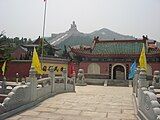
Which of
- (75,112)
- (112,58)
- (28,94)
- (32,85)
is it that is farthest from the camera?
(112,58)

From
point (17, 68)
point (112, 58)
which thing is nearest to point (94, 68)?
point (112, 58)

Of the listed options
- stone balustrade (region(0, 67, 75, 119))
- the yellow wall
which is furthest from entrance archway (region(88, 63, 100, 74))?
stone balustrade (region(0, 67, 75, 119))

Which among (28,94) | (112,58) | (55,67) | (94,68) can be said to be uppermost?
(112,58)

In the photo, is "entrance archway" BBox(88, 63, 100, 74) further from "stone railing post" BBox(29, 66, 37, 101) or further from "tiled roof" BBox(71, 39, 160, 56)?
"stone railing post" BBox(29, 66, 37, 101)

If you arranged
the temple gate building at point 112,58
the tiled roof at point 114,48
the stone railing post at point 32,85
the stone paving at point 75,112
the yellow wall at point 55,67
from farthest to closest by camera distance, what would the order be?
the tiled roof at point 114,48 < the yellow wall at point 55,67 < the temple gate building at point 112,58 < the stone railing post at point 32,85 < the stone paving at point 75,112

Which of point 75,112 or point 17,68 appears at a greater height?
point 17,68

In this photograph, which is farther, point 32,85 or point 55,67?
point 55,67

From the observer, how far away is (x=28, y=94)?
928cm

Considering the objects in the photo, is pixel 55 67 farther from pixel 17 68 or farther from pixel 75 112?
pixel 75 112

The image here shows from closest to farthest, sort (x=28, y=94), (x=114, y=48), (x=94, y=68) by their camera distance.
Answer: (x=28, y=94), (x=94, y=68), (x=114, y=48)

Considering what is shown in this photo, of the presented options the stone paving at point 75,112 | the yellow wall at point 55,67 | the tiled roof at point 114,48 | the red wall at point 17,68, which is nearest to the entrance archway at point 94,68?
the tiled roof at point 114,48

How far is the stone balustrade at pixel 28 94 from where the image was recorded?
25.7ft

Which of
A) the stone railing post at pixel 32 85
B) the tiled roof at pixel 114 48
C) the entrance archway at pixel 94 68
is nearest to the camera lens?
the stone railing post at pixel 32 85

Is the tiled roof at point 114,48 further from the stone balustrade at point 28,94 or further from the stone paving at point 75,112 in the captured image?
the stone paving at point 75,112
